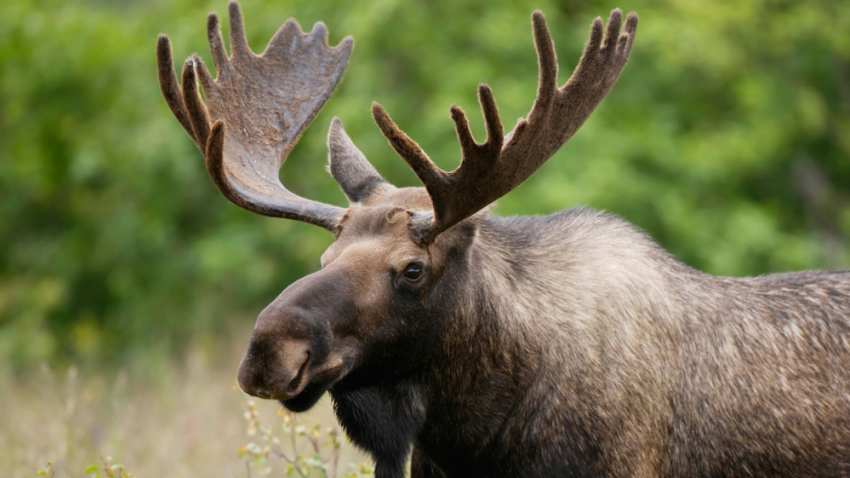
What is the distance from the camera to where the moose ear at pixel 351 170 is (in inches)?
166

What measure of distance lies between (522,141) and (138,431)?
3920mm

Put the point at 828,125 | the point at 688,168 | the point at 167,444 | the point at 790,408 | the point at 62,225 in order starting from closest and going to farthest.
Result: the point at 790,408 → the point at 167,444 → the point at 688,168 → the point at 828,125 → the point at 62,225

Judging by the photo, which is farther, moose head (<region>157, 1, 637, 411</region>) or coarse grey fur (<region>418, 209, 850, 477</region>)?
coarse grey fur (<region>418, 209, 850, 477</region>)

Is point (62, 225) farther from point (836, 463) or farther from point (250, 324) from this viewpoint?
point (836, 463)

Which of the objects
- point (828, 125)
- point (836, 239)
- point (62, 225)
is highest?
point (828, 125)

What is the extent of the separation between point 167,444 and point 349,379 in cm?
265

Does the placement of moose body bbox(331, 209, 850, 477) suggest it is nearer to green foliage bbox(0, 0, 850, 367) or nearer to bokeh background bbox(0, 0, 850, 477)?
bokeh background bbox(0, 0, 850, 477)

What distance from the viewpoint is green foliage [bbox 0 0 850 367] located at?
10883mm

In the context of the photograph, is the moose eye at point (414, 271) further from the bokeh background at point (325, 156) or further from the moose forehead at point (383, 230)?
the bokeh background at point (325, 156)

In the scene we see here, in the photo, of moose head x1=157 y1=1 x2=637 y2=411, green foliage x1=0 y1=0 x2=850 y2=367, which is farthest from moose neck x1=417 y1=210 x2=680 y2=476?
green foliage x1=0 y1=0 x2=850 y2=367

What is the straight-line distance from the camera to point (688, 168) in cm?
1117

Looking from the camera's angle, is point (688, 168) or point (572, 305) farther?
point (688, 168)

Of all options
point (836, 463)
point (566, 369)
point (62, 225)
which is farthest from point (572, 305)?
point (62, 225)

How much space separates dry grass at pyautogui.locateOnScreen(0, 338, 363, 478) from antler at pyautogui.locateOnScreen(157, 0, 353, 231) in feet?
2.77
